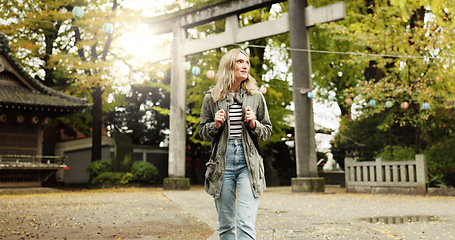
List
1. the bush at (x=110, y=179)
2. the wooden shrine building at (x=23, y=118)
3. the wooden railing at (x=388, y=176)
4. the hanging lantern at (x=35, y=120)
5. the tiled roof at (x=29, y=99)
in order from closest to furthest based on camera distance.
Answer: the wooden railing at (x=388, y=176) → the tiled roof at (x=29, y=99) → the wooden shrine building at (x=23, y=118) → the hanging lantern at (x=35, y=120) → the bush at (x=110, y=179)

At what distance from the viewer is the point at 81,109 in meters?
19.8

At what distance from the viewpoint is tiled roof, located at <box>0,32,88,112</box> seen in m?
18.5

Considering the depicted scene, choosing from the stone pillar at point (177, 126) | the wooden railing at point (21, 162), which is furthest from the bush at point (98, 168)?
the stone pillar at point (177, 126)

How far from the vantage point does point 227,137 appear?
3.35 meters

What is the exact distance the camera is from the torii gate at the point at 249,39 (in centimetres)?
1392

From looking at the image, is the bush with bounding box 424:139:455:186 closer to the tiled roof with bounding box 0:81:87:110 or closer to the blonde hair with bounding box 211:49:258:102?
the blonde hair with bounding box 211:49:258:102

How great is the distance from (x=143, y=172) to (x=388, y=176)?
12820 mm

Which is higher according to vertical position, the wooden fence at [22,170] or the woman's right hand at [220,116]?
the woman's right hand at [220,116]

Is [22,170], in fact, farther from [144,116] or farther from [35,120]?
[144,116]

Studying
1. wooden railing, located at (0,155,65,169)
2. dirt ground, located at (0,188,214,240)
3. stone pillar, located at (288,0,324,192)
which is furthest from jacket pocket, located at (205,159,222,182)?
wooden railing, located at (0,155,65,169)

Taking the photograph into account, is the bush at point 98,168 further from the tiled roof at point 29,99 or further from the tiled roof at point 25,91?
the tiled roof at point 29,99

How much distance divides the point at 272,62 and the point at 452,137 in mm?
10269

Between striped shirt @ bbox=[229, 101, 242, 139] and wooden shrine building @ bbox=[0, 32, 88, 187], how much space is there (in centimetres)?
1706

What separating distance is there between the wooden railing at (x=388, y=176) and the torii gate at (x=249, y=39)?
2.17 m
